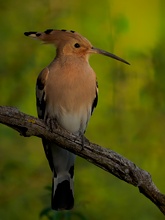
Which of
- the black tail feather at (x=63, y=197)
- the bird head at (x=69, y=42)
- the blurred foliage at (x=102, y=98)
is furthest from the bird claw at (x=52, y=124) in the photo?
the blurred foliage at (x=102, y=98)

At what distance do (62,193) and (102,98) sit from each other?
5.77ft

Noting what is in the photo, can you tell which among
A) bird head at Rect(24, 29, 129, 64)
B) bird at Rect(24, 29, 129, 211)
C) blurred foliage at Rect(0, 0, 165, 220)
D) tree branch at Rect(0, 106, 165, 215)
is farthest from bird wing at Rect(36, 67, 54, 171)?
blurred foliage at Rect(0, 0, 165, 220)

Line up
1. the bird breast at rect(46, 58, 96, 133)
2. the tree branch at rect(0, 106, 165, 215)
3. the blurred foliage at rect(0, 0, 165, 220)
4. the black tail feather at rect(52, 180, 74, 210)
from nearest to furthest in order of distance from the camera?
1. the tree branch at rect(0, 106, 165, 215)
2. the bird breast at rect(46, 58, 96, 133)
3. the black tail feather at rect(52, 180, 74, 210)
4. the blurred foliage at rect(0, 0, 165, 220)

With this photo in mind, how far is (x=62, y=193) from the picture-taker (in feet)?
17.3

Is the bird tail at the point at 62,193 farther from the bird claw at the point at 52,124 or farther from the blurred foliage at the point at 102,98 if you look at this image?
the blurred foliage at the point at 102,98

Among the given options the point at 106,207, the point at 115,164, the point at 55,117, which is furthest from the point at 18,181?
the point at 115,164

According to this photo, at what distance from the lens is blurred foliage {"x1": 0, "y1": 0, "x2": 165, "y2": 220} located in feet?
20.8


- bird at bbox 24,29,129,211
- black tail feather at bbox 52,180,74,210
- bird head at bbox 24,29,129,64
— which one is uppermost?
bird head at bbox 24,29,129,64

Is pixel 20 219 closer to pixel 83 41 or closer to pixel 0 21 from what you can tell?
pixel 0 21

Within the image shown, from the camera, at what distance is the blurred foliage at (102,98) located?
6.34 m

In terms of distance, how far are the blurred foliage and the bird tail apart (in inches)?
29.3

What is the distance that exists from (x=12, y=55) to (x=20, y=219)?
1.03 metres

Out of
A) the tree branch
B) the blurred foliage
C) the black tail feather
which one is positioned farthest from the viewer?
the blurred foliage

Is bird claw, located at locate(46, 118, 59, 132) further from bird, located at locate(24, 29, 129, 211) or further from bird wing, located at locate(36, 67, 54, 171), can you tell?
bird wing, located at locate(36, 67, 54, 171)
